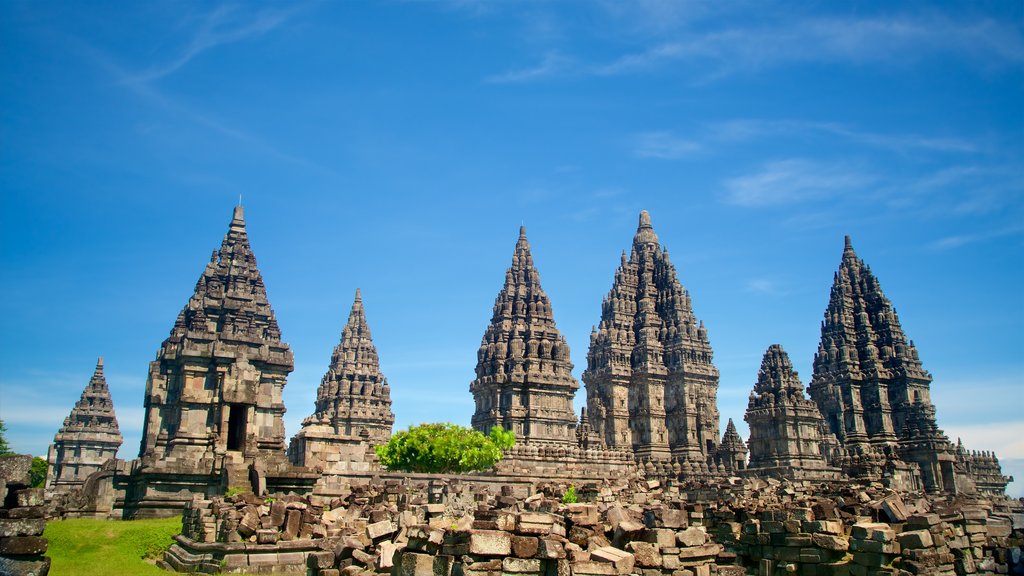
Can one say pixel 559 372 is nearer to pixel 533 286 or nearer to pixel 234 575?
pixel 533 286

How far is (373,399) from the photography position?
70.4 m

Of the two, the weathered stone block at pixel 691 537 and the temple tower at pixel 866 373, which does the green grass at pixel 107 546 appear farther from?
the temple tower at pixel 866 373

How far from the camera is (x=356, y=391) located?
70.0 meters

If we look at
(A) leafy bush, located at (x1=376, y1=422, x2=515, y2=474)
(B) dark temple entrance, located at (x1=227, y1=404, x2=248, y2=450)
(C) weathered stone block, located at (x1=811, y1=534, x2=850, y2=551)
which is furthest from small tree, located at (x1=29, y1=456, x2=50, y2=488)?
(C) weathered stone block, located at (x1=811, y1=534, x2=850, y2=551)

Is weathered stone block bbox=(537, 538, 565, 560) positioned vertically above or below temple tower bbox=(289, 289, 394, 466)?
below

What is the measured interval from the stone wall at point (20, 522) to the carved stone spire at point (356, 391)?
55.2 meters

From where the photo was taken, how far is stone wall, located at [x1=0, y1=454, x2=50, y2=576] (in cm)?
1109

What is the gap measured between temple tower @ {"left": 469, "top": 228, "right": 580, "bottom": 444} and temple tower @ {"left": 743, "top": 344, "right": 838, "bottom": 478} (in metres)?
12.7

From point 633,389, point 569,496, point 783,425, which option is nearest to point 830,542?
point 569,496

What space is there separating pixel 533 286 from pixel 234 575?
48486mm

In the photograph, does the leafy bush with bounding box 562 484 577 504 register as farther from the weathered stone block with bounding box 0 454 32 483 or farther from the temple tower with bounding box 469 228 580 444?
the temple tower with bounding box 469 228 580 444

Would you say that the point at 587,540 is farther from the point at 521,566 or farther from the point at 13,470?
the point at 13,470

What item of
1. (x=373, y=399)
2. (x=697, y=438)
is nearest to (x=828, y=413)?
(x=697, y=438)

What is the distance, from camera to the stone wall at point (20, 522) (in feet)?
36.4
